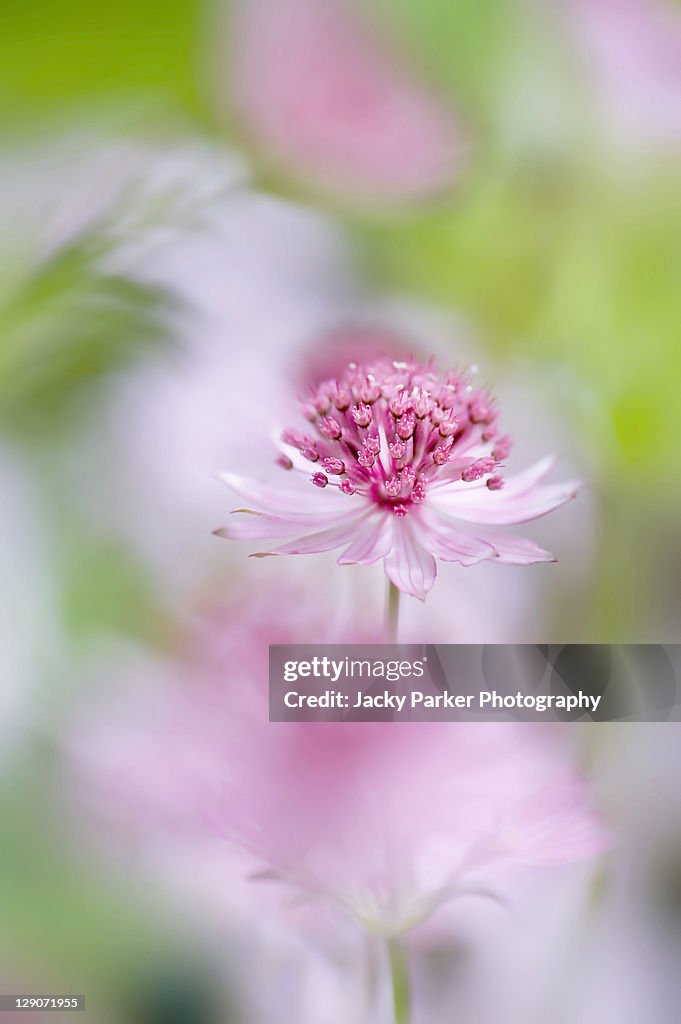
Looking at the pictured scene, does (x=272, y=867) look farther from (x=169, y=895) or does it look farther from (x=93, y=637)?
(x=93, y=637)

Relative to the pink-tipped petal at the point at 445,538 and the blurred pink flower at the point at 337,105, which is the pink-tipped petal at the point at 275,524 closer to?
the pink-tipped petal at the point at 445,538

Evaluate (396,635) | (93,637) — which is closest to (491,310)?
(396,635)

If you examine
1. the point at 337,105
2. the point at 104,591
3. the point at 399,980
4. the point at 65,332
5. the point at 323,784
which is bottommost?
the point at 399,980

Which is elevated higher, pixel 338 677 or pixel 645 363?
pixel 645 363

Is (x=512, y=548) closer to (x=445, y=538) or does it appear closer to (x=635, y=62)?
(x=445, y=538)

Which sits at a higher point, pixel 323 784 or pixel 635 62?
pixel 635 62

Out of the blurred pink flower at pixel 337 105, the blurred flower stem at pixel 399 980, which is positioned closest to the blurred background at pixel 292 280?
the blurred pink flower at pixel 337 105

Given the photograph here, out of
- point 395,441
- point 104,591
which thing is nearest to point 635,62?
point 395,441
